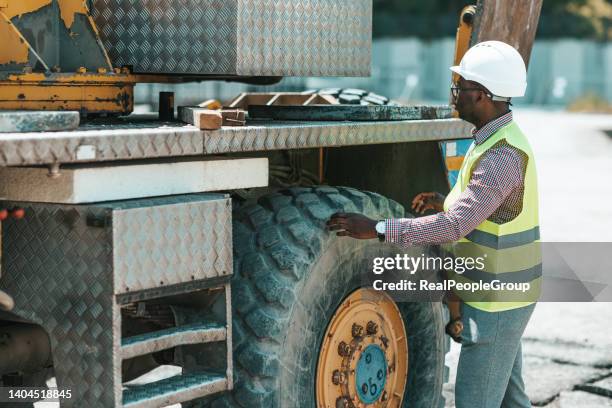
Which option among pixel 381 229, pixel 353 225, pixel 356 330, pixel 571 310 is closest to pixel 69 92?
Answer: pixel 353 225

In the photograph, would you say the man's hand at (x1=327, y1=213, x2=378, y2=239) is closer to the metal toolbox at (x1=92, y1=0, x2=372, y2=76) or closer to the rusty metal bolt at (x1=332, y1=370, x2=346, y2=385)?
the rusty metal bolt at (x1=332, y1=370, x2=346, y2=385)

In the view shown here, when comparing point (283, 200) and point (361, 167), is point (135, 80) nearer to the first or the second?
point (283, 200)

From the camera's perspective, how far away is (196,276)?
4.21 m

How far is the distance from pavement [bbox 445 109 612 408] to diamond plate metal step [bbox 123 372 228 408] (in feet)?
8.41

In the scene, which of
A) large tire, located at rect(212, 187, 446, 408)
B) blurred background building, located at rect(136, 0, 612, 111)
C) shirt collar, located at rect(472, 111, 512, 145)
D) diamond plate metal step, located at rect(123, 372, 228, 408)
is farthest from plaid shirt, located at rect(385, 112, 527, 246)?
blurred background building, located at rect(136, 0, 612, 111)

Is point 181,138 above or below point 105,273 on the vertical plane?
above

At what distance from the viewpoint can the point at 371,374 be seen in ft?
16.9

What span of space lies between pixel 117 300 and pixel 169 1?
165 centimetres

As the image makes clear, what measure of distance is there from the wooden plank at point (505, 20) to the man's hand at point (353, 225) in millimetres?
1953

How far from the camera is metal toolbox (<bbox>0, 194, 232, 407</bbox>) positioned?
3883 millimetres

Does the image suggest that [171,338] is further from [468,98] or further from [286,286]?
[468,98]

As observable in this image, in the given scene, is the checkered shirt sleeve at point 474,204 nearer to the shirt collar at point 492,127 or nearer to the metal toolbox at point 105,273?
the shirt collar at point 492,127

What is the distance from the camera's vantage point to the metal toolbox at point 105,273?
3.88 metres

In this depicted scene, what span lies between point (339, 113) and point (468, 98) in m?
0.65
